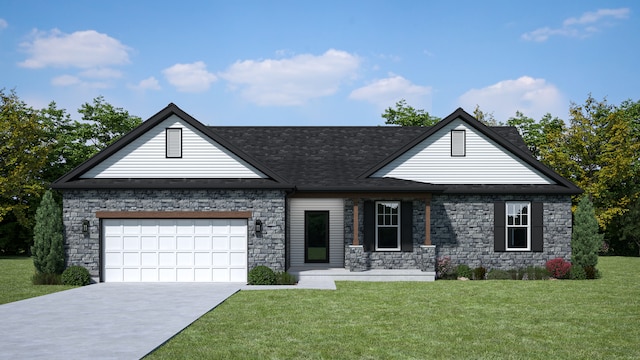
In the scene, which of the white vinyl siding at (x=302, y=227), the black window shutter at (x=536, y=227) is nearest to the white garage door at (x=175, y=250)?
the white vinyl siding at (x=302, y=227)

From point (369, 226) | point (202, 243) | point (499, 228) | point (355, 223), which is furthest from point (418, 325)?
point (499, 228)

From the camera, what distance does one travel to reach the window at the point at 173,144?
71.5 feet

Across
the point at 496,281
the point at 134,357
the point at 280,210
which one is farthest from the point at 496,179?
the point at 134,357

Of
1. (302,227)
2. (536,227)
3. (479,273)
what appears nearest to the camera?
(479,273)

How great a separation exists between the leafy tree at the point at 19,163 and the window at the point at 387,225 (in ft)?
84.2

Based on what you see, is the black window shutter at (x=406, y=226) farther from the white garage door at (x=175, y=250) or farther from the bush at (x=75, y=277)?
the bush at (x=75, y=277)

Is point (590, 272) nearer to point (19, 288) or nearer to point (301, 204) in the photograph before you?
point (301, 204)

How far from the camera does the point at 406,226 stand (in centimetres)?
2350

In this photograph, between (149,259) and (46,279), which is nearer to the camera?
(46,279)

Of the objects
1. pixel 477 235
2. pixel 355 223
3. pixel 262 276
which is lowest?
pixel 262 276

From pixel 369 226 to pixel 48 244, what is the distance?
37.3ft

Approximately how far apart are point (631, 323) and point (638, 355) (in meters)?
3.48

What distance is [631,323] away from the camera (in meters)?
13.3

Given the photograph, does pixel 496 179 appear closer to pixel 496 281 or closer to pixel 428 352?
pixel 496 281
